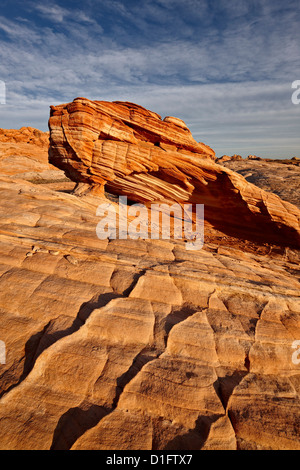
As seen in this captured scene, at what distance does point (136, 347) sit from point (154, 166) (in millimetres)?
12962

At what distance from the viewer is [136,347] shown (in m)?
5.53

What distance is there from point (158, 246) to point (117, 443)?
6719 millimetres

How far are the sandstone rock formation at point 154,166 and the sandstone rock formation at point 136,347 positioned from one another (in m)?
7.18

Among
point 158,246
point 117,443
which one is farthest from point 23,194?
point 117,443

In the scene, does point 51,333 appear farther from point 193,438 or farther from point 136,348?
point 193,438

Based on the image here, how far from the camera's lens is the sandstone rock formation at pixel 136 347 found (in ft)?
13.8

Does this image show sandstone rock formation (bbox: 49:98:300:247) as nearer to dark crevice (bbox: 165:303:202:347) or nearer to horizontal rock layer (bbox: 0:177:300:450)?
horizontal rock layer (bbox: 0:177:300:450)

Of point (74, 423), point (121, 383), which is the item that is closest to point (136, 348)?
point (121, 383)

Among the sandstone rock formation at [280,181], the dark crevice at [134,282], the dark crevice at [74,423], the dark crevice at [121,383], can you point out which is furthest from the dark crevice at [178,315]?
the sandstone rock formation at [280,181]

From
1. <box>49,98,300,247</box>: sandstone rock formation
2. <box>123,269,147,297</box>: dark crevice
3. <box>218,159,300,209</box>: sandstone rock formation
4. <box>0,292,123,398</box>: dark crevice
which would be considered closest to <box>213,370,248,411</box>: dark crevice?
<box>123,269,147,297</box>: dark crevice

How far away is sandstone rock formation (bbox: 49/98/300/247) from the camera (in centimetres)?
1398

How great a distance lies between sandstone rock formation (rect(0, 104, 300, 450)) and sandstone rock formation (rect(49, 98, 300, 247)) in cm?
718

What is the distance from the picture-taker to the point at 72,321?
230 inches
